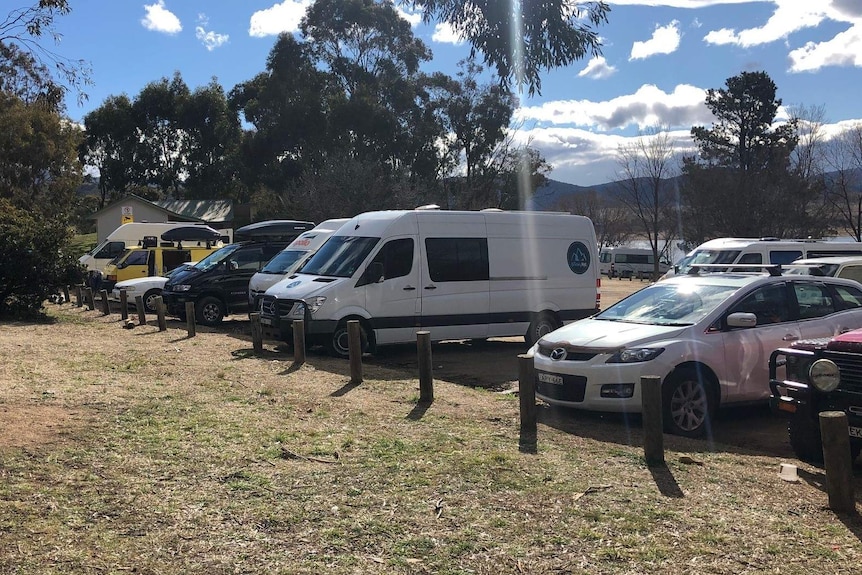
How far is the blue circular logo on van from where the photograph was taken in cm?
1425

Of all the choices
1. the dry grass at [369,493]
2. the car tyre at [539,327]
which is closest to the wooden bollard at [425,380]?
the dry grass at [369,493]

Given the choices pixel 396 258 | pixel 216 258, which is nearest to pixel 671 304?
pixel 396 258

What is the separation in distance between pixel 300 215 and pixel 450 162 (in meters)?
12.3

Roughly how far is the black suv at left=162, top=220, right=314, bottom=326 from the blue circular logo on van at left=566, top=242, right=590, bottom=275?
7.19 meters

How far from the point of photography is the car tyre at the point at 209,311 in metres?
16.9

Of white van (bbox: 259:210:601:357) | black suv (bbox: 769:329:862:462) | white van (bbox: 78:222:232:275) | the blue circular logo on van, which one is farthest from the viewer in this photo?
white van (bbox: 78:222:232:275)

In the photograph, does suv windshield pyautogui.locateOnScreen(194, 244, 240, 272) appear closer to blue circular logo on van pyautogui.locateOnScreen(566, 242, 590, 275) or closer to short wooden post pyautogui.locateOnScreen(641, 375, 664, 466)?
blue circular logo on van pyautogui.locateOnScreen(566, 242, 590, 275)

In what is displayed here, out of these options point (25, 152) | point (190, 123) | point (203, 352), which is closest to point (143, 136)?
point (190, 123)

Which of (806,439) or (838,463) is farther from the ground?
(838,463)

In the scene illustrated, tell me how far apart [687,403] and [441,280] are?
237 inches

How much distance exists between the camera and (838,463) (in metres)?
4.92

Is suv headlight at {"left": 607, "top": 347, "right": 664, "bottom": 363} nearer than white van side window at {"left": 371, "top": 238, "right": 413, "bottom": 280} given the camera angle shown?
Yes

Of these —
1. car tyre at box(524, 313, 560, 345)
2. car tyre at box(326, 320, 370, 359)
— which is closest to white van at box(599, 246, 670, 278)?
car tyre at box(524, 313, 560, 345)

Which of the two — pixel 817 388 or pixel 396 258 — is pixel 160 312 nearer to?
pixel 396 258
